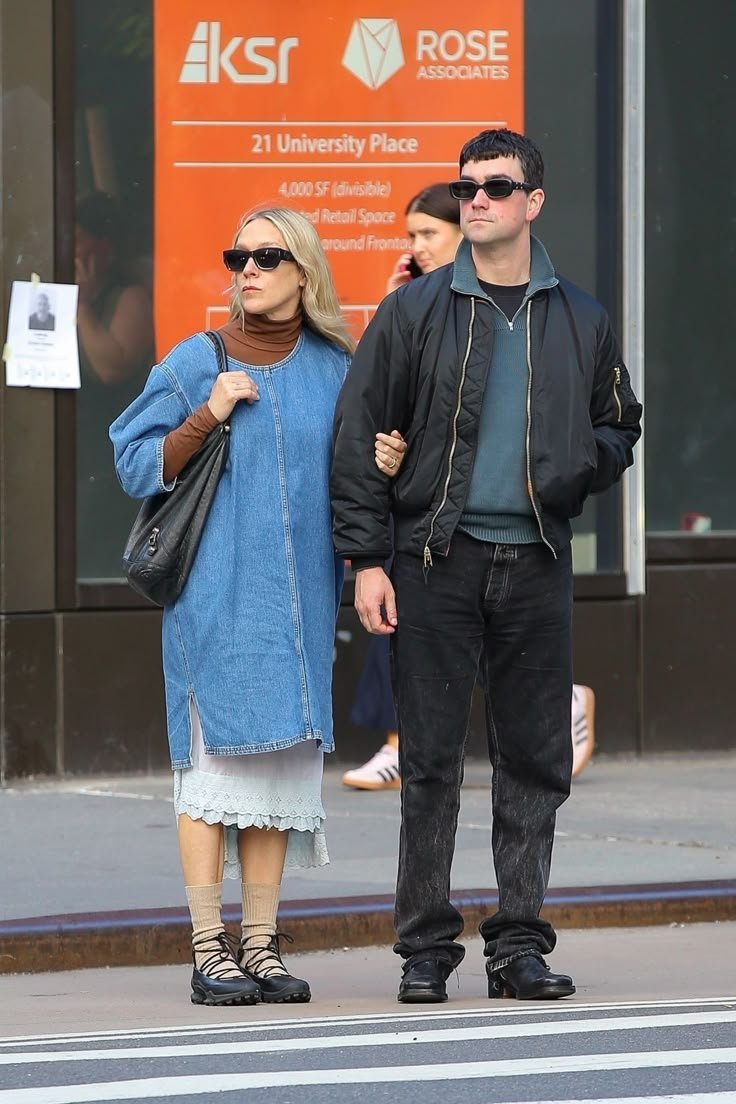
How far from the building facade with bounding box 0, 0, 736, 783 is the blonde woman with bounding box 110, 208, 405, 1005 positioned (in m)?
3.45

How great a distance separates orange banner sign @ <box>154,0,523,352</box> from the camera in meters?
9.27

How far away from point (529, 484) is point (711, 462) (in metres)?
4.90

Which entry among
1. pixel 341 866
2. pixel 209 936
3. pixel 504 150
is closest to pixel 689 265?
pixel 341 866

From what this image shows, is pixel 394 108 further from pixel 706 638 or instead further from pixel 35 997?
pixel 35 997

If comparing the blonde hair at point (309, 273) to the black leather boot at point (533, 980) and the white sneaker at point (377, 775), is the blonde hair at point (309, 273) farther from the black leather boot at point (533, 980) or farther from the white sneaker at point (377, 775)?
the white sneaker at point (377, 775)

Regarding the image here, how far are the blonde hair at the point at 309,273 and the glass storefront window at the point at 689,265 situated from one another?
4.42 metres

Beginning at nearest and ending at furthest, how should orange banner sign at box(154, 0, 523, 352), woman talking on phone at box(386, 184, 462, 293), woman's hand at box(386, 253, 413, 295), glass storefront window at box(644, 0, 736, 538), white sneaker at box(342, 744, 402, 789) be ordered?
1. woman talking on phone at box(386, 184, 462, 293)
2. woman's hand at box(386, 253, 413, 295)
3. white sneaker at box(342, 744, 402, 789)
4. orange banner sign at box(154, 0, 523, 352)
5. glass storefront window at box(644, 0, 736, 538)

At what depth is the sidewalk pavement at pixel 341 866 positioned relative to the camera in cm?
644

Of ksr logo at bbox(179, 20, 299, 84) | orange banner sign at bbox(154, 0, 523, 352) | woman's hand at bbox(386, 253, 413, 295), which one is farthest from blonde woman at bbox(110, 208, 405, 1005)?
ksr logo at bbox(179, 20, 299, 84)

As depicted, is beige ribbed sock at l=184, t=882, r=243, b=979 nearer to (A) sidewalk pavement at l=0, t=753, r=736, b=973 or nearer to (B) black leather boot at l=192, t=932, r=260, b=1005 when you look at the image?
(B) black leather boot at l=192, t=932, r=260, b=1005

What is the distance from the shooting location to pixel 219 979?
558cm

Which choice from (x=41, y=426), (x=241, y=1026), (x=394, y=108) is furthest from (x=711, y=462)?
(x=241, y=1026)

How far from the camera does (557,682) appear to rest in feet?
18.4

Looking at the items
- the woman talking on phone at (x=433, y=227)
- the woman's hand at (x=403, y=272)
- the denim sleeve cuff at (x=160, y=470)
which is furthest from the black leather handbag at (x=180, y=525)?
the woman's hand at (x=403, y=272)
